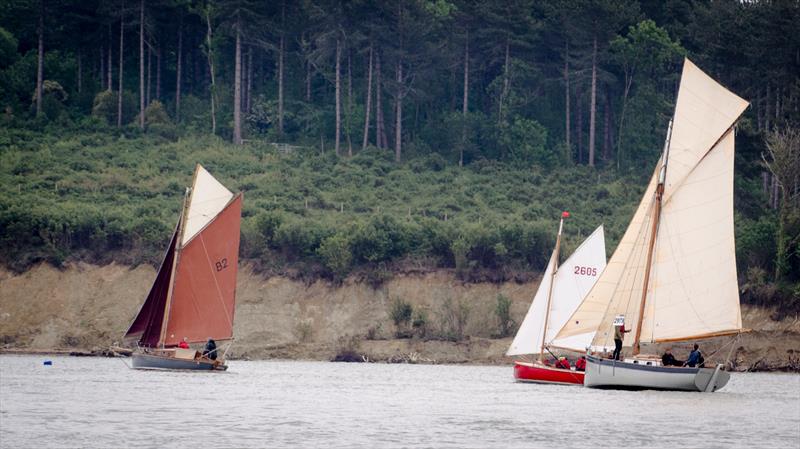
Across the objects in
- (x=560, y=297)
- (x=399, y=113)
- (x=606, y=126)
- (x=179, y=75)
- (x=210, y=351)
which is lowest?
(x=210, y=351)

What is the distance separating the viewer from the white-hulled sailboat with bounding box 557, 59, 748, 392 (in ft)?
227

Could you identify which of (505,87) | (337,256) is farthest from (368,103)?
(337,256)

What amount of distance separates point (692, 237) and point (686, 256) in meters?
0.93

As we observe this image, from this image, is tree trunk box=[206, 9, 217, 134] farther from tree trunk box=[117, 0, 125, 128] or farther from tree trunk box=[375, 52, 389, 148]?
tree trunk box=[375, 52, 389, 148]

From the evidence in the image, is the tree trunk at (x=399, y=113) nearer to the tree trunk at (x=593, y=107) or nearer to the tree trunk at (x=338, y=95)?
the tree trunk at (x=338, y=95)

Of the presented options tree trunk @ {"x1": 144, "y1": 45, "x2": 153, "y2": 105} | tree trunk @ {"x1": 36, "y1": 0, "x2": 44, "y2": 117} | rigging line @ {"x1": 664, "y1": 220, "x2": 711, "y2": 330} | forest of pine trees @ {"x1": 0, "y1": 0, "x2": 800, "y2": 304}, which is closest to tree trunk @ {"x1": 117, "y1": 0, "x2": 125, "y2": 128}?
forest of pine trees @ {"x1": 0, "y1": 0, "x2": 800, "y2": 304}

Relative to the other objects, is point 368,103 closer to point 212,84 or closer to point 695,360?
point 212,84

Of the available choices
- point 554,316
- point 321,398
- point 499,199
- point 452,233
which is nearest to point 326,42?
point 499,199

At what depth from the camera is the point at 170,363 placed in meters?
84.2

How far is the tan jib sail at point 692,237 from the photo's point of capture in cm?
6919

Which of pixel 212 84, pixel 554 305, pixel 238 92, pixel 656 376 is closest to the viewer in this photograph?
pixel 656 376

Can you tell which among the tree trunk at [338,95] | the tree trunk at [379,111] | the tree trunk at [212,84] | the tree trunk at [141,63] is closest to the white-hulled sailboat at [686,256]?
the tree trunk at [338,95]

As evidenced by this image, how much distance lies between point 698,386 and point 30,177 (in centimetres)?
7384

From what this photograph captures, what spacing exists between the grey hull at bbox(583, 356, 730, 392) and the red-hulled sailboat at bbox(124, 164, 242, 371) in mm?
22698
